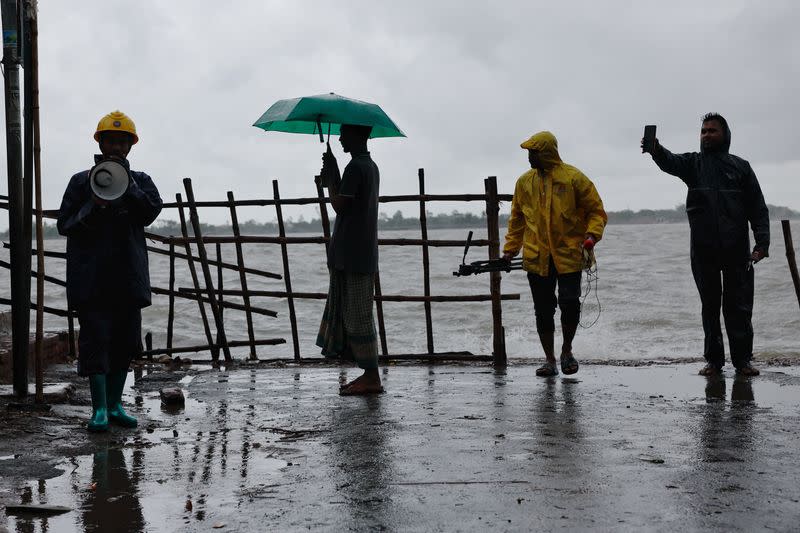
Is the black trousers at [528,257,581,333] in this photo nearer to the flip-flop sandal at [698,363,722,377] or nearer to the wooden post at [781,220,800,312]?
the flip-flop sandal at [698,363,722,377]

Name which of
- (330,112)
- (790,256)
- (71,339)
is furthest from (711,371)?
(71,339)

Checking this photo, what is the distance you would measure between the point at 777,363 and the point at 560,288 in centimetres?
259

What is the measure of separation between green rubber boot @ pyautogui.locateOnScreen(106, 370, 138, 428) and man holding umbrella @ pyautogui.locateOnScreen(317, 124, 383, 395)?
4.75 feet

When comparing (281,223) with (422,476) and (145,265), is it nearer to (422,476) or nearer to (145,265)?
(145,265)

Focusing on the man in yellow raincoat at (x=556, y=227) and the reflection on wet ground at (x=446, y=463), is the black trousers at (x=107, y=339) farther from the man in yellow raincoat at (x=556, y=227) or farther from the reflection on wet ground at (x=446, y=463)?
the man in yellow raincoat at (x=556, y=227)

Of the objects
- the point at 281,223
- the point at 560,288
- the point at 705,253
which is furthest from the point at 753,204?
the point at 281,223

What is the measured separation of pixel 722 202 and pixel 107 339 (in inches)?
166

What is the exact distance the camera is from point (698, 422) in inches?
185

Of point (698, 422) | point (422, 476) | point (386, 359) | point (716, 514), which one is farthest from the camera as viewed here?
point (386, 359)

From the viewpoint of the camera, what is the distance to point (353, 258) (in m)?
5.88

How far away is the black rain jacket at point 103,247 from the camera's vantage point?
4676mm

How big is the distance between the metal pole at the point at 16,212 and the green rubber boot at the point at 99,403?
84 centimetres

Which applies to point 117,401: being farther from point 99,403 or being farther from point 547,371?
point 547,371

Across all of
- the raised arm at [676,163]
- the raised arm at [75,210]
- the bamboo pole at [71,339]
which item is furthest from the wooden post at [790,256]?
the bamboo pole at [71,339]
